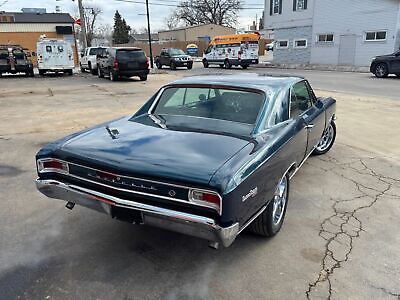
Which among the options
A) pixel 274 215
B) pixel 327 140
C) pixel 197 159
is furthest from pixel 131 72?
pixel 197 159

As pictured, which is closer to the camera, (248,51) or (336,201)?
(336,201)

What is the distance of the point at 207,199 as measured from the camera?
255cm

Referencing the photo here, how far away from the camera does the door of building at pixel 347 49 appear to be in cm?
2759

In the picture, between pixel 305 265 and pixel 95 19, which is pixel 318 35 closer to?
pixel 305 265

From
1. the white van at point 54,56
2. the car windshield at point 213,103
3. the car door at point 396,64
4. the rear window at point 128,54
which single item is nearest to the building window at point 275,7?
the car door at point 396,64

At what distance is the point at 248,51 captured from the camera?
1122 inches

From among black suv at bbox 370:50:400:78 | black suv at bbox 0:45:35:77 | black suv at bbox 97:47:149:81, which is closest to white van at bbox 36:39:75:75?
black suv at bbox 0:45:35:77

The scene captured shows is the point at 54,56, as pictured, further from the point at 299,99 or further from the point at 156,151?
the point at 156,151

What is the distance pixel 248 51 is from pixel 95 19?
6038cm

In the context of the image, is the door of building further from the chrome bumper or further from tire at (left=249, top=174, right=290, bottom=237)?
the chrome bumper

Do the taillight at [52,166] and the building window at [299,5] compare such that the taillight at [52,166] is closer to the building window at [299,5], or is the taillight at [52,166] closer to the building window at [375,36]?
the building window at [375,36]

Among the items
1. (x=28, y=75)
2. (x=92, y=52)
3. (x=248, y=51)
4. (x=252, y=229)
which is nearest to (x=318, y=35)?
(x=248, y=51)

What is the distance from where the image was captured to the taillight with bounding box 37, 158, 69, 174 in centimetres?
318

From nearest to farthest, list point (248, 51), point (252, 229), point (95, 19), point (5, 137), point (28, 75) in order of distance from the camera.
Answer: point (252, 229) → point (5, 137) → point (28, 75) → point (248, 51) → point (95, 19)
